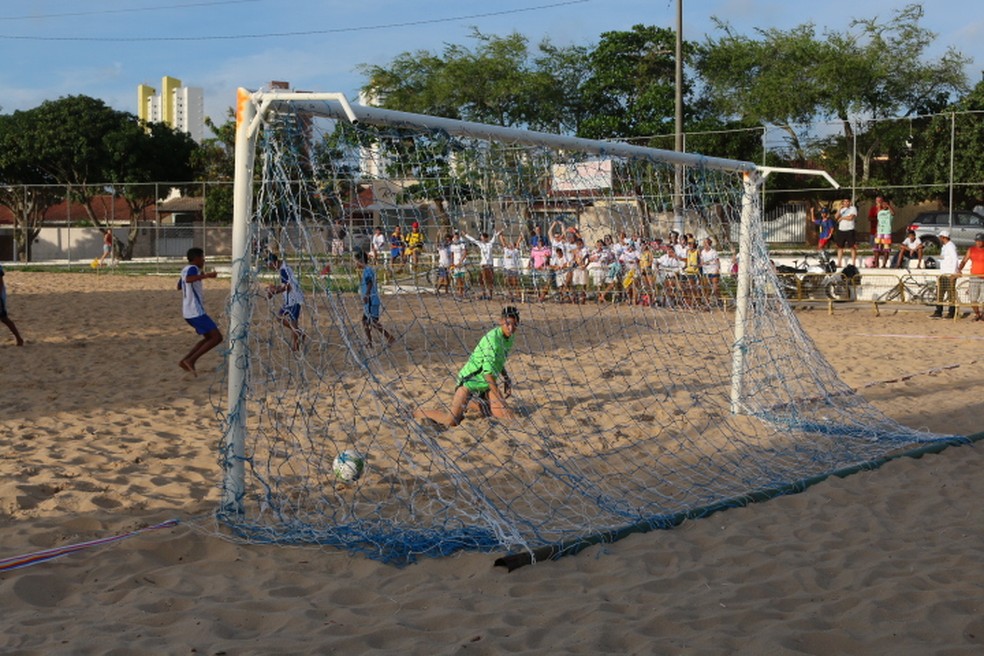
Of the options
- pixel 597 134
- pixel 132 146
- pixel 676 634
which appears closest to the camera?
pixel 676 634

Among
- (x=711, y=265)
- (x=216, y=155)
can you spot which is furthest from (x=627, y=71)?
(x=711, y=265)

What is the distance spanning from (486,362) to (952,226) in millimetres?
19677

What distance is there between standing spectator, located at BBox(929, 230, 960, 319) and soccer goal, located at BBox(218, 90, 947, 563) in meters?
8.11

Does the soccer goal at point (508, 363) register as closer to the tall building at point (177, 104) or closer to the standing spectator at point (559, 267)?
the standing spectator at point (559, 267)

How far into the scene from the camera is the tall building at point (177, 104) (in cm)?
16688

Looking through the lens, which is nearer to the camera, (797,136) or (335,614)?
(335,614)

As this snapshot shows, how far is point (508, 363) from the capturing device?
10633mm

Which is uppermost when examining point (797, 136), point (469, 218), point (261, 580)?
point (797, 136)

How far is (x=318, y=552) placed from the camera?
4.79 m

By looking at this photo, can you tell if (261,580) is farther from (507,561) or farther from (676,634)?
(676,634)

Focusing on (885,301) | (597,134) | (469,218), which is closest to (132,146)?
(597,134)

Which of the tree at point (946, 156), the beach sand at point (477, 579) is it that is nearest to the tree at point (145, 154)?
the tree at point (946, 156)

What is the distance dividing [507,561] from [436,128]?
252 cm

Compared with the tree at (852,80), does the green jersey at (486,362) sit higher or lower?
lower
